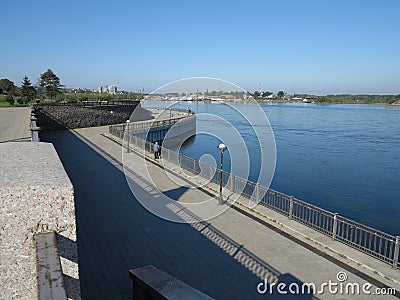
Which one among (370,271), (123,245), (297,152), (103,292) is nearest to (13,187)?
(103,292)

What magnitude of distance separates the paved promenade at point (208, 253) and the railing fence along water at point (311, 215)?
0.52m

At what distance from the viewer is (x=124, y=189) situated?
12766 mm

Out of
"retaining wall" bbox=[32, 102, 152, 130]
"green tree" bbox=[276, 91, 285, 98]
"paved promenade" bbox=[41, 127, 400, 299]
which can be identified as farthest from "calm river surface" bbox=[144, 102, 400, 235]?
"green tree" bbox=[276, 91, 285, 98]

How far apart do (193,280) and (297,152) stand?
29.2 metres

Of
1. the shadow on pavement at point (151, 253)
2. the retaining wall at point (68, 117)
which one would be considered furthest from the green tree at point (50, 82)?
the shadow on pavement at point (151, 253)

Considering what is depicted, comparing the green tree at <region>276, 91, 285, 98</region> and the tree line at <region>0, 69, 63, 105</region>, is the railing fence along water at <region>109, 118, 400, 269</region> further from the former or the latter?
the green tree at <region>276, 91, 285, 98</region>

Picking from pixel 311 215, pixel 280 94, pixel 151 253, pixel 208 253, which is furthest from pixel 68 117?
pixel 280 94

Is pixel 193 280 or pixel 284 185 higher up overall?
pixel 193 280

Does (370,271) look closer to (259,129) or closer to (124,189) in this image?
(124,189)

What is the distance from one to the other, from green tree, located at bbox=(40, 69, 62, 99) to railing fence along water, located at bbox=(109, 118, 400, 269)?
5039 cm

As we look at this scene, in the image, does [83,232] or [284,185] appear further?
[284,185]

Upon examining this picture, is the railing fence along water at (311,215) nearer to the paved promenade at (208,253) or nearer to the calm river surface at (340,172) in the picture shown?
the paved promenade at (208,253)

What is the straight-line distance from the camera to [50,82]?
60.4 metres

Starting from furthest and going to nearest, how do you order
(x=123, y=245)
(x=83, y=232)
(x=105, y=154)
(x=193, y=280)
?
(x=105, y=154), (x=83, y=232), (x=123, y=245), (x=193, y=280)
